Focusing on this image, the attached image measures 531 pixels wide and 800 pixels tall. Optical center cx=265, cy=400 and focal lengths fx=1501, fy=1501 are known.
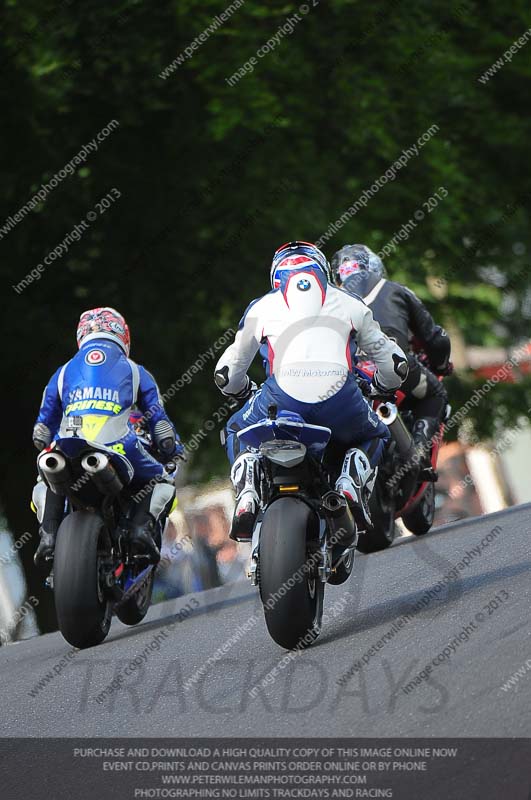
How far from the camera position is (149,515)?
8.94 m

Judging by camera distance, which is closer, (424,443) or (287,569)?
(287,569)

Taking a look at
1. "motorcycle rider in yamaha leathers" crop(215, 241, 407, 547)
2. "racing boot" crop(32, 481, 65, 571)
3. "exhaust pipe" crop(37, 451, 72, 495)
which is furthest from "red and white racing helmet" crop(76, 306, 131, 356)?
"motorcycle rider in yamaha leathers" crop(215, 241, 407, 547)

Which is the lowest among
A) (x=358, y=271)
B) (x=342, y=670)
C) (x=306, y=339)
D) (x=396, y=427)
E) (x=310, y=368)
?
(x=342, y=670)

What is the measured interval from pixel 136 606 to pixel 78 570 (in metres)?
1.48

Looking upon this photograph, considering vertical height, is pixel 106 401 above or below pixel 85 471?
above

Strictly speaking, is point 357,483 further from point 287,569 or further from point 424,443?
point 424,443

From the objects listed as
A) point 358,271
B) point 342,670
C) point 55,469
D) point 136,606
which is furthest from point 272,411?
point 358,271

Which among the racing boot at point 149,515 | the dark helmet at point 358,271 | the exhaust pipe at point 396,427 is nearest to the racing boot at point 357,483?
the racing boot at point 149,515

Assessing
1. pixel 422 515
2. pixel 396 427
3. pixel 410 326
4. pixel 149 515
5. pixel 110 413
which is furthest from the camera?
pixel 422 515

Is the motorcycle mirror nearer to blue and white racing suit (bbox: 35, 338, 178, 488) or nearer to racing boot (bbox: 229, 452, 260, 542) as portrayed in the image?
racing boot (bbox: 229, 452, 260, 542)

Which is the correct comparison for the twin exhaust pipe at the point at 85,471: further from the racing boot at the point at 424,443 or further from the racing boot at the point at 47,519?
the racing boot at the point at 424,443

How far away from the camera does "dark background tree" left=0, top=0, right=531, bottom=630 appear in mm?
15750

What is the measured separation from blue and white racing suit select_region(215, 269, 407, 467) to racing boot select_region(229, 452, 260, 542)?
9.8 inches
